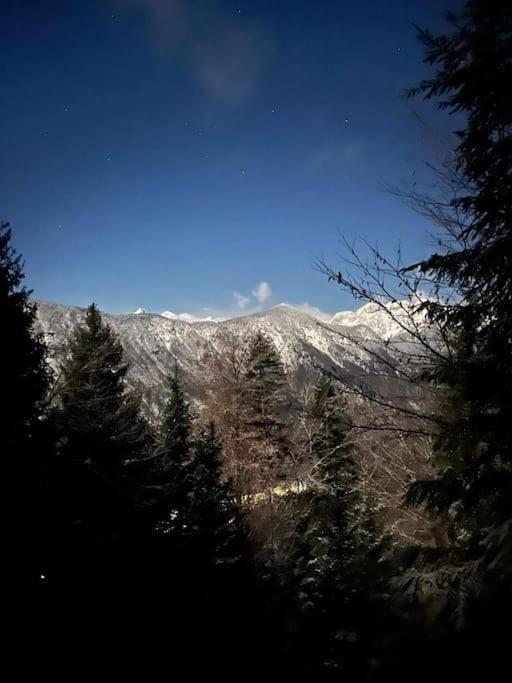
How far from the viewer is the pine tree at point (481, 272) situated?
3.88 metres

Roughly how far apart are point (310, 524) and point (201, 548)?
7205mm

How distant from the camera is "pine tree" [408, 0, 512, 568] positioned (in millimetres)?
3875

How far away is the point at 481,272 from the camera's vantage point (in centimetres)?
410

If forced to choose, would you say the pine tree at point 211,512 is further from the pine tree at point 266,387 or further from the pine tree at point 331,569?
the pine tree at point 266,387

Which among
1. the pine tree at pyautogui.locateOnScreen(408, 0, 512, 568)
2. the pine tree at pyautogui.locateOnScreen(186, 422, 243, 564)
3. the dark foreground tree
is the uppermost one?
the pine tree at pyautogui.locateOnScreen(408, 0, 512, 568)

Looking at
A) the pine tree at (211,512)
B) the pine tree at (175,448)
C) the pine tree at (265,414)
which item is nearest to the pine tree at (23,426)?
the pine tree at (211,512)

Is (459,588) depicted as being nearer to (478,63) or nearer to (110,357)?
(478,63)

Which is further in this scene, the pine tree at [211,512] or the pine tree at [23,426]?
the pine tree at [211,512]

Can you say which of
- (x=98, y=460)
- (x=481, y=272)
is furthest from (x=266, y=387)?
(x=481, y=272)

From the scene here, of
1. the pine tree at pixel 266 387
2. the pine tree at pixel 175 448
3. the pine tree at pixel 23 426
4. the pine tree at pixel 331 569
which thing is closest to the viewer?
the pine tree at pixel 23 426

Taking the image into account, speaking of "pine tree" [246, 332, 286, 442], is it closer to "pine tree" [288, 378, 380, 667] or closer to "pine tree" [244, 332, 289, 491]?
"pine tree" [244, 332, 289, 491]

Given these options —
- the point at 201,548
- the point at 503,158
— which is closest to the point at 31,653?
the point at 201,548

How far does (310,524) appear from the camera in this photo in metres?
16.9

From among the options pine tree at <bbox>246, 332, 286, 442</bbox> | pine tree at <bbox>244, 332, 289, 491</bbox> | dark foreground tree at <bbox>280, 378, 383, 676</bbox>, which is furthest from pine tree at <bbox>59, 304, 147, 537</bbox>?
pine tree at <bbox>246, 332, 286, 442</bbox>
